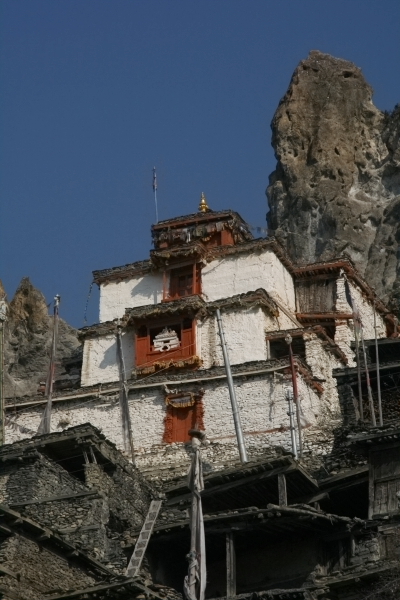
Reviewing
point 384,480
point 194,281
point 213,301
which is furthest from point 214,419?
point 384,480

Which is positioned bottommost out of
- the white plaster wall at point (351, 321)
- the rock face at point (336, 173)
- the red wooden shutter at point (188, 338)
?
the red wooden shutter at point (188, 338)

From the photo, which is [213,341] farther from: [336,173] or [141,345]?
[336,173]

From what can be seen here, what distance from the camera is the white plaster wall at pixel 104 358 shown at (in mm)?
54406

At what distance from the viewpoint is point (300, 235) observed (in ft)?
266

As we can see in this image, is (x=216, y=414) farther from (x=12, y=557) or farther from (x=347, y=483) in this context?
(x=12, y=557)

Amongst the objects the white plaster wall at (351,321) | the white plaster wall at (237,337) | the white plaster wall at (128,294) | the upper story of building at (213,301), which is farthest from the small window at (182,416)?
the white plaster wall at (128,294)

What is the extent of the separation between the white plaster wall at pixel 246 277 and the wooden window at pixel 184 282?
0.42m

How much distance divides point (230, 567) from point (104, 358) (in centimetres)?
2544

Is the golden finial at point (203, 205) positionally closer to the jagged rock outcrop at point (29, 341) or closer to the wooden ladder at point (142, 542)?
the jagged rock outcrop at point (29, 341)

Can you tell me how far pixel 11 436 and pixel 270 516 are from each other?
74.4ft

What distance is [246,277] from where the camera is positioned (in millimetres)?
55906

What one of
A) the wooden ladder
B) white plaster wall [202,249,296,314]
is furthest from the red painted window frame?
the wooden ladder

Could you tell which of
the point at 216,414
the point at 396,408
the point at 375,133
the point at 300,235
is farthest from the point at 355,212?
the point at 396,408

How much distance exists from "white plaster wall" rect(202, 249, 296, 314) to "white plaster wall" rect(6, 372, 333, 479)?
7.16 m
